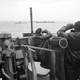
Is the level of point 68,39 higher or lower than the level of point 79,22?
lower

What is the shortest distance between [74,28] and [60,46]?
0.48 meters

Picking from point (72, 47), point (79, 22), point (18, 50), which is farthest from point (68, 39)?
point (18, 50)

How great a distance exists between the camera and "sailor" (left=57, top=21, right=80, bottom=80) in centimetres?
254

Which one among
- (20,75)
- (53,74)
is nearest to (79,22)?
(53,74)

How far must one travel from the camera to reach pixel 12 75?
3.53m

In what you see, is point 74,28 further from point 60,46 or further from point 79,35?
point 60,46

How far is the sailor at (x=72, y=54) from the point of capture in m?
2.54

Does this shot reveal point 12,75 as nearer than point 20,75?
Yes

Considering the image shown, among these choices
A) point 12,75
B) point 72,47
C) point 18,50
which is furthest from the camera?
point 18,50

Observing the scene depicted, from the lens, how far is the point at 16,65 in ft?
12.3

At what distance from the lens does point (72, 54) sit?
8.36ft

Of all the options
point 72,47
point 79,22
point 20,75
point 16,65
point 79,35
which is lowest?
point 20,75

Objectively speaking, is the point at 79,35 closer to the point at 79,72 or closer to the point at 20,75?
the point at 79,72

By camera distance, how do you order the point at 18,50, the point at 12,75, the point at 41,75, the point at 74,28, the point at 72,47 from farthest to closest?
the point at 18,50, the point at 12,75, the point at 74,28, the point at 72,47, the point at 41,75
